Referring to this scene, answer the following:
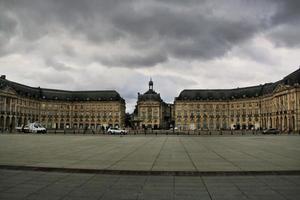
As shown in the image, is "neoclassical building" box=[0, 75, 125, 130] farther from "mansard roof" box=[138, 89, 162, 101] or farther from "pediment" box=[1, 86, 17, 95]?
"pediment" box=[1, 86, 17, 95]

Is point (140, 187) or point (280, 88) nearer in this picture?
point (140, 187)

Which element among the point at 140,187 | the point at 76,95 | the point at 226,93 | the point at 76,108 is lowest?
the point at 140,187

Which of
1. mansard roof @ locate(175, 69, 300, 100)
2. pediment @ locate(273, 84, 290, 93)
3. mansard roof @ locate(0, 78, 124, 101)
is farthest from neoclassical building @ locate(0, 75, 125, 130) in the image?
pediment @ locate(273, 84, 290, 93)

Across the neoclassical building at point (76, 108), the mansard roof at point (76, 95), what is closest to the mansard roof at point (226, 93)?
the neoclassical building at point (76, 108)

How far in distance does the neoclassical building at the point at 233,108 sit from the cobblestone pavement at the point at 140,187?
119 m

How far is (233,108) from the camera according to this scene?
162375mm

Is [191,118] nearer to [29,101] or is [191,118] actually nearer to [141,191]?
[29,101]

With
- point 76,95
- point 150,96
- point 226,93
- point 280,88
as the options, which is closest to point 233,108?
point 226,93

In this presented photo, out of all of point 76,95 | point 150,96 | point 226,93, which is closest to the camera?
point 226,93

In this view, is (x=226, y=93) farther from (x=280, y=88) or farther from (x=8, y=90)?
(x=8, y=90)

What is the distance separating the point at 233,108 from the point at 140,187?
6253 inches

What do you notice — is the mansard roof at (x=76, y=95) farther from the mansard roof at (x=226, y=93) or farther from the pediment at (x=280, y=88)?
the pediment at (x=280, y=88)

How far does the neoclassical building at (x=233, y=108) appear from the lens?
12862 centimetres

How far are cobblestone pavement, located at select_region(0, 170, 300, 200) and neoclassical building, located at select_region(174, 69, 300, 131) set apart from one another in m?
119
